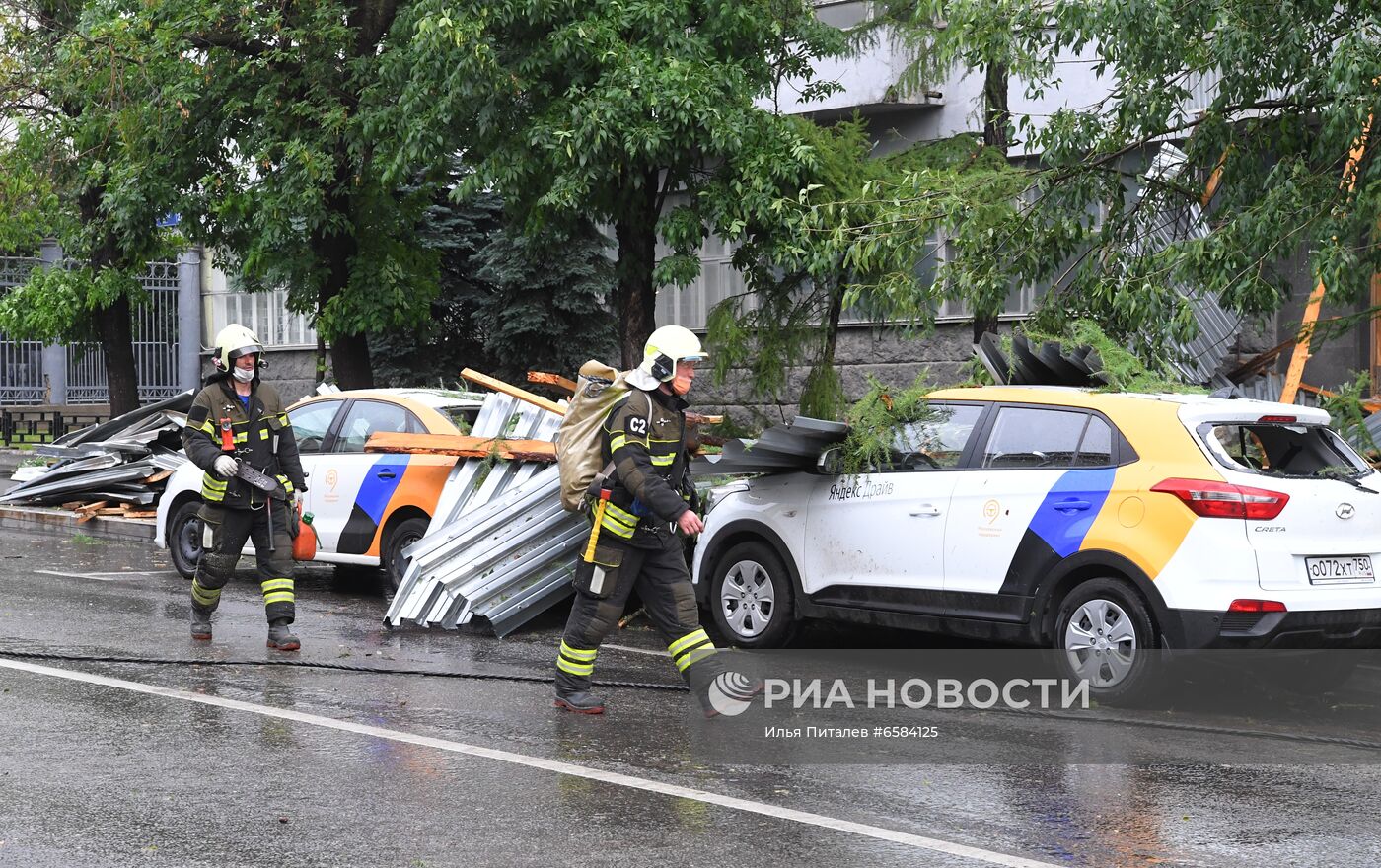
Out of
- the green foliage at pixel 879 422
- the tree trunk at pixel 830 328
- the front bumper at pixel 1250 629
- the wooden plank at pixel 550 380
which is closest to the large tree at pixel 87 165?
the tree trunk at pixel 830 328

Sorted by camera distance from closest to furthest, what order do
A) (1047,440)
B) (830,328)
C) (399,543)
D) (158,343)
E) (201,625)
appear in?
1. (1047,440)
2. (201,625)
3. (399,543)
4. (830,328)
5. (158,343)

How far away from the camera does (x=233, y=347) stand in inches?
372

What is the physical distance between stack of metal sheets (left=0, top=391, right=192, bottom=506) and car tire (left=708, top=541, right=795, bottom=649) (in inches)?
376

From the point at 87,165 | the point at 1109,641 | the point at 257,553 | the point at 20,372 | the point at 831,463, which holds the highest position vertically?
the point at 87,165

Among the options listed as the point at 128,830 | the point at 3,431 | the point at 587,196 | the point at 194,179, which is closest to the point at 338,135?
the point at 194,179

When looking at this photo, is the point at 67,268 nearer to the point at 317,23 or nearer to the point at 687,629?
the point at 317,23

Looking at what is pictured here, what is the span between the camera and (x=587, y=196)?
1415cm

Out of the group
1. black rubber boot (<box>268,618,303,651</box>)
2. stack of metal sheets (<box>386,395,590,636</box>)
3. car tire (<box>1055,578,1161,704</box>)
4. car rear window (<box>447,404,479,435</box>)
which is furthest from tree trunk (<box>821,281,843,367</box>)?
car tire (<box>1055,578,1161,704</box>)

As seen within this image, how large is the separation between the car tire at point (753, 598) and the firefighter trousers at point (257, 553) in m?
2.57

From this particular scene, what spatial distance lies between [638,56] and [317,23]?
487cm

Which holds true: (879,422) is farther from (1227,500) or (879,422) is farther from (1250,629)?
(1250,629)

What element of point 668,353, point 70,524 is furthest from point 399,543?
point 70,524

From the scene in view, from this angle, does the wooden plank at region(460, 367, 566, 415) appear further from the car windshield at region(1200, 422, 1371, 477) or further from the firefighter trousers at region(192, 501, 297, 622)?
the car windshield at region(1200, 422, 1371, 477)

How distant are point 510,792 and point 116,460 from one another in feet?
44.4
